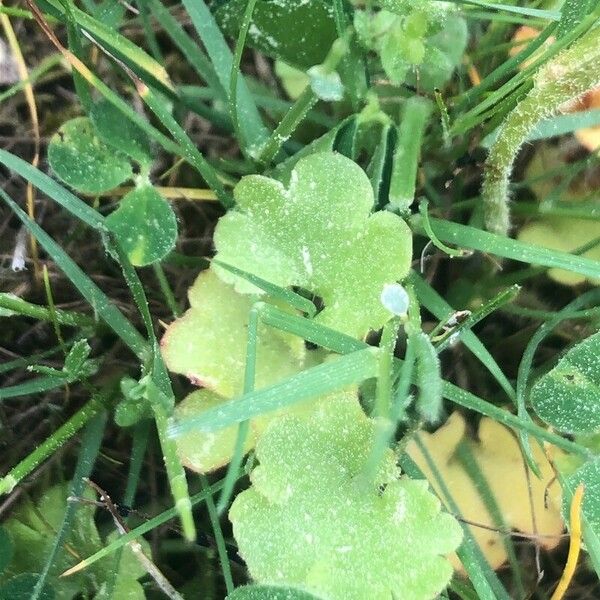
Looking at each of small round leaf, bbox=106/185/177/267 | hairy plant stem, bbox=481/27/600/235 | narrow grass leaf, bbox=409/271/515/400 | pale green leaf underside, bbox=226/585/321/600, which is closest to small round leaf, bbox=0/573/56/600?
pale green leaf underside, bbox=226/585/321/600

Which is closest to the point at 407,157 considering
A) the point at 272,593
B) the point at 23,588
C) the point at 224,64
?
the point at 224,64

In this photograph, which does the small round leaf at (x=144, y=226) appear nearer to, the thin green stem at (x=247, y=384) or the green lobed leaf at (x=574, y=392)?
the thin green stem at (x=247, y=384)

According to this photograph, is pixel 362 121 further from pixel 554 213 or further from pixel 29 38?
pixel 29 38

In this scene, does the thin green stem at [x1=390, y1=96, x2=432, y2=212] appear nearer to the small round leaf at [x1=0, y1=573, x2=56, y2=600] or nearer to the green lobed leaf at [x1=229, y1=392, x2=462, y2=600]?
the green lobed leaf at [x1=229, y1=392, x2=462, y2=600]

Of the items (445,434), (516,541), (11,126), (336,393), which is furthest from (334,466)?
(11,126)

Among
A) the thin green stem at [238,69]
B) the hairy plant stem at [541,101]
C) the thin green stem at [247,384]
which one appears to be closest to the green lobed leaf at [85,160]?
the thin green stem at [238,69]
